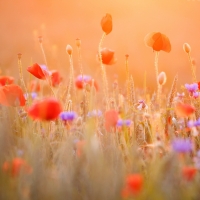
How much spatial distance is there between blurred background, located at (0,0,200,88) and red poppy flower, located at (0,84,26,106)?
397 centimetres

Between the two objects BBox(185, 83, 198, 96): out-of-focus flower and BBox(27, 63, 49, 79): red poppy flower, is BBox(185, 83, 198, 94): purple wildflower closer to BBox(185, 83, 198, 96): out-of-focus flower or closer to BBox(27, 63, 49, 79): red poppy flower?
BBox(185, 83, 198, 96): out-of-focus flower

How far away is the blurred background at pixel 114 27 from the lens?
6098mm

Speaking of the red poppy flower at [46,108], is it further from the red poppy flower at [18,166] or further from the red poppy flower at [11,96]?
the red poppy flower at [11,96]

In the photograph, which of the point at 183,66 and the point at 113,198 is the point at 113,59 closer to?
the point at 113,198

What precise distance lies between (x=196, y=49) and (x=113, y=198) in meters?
5.88

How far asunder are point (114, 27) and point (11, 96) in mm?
6021

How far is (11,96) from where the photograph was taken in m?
1.59

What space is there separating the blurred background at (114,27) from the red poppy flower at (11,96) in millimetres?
3974

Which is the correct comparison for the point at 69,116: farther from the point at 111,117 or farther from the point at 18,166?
the point at 18,166

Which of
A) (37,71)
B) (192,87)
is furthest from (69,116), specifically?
(192,87)

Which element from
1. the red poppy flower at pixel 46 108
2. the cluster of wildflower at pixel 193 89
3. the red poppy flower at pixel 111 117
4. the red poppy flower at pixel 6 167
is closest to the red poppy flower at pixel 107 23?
the cluster of wildflower at pixel 193 89

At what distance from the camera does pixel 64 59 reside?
234 inches

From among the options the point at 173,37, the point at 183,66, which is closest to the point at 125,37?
the point at 173,37

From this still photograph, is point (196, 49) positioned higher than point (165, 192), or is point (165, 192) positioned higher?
point (196, 49)
